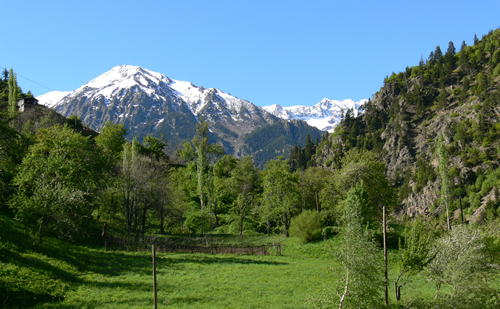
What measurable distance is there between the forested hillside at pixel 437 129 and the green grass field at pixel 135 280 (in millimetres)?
72524

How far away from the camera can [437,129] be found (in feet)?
404

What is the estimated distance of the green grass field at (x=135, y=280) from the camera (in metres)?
19.6

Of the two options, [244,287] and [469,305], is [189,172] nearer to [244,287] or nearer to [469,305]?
[244,287]

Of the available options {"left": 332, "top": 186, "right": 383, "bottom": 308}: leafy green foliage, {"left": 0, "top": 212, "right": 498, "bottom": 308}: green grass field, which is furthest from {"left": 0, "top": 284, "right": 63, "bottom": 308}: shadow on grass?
{"left": 332, "top": 186, "right": 383, "bottom": 308}: leafy green foliage

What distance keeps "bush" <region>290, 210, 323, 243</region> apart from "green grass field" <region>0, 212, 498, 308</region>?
39.8 feet

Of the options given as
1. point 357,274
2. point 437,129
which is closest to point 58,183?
point 357,274

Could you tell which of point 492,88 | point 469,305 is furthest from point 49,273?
point 492,88

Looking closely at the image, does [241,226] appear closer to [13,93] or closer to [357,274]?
[357,274]

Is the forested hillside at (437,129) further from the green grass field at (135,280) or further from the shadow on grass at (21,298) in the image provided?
the shadow on grass at (21,298)

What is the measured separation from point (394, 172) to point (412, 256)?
11987cm

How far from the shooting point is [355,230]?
714 inches

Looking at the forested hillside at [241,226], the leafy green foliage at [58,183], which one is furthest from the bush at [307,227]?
the leafy green foliage at [58,183]

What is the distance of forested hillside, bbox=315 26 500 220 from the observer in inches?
3949

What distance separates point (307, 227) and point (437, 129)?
328 ft
